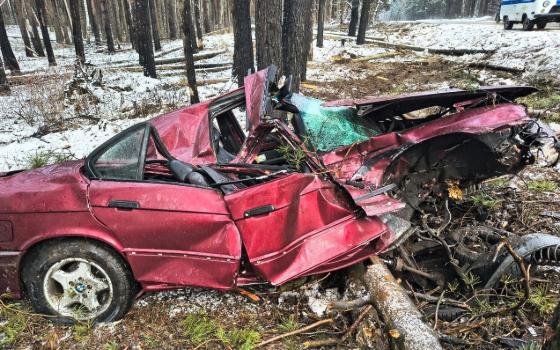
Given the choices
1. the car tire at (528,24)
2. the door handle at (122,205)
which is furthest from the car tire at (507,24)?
the door handle at (122,205)

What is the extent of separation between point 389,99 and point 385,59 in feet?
42.7

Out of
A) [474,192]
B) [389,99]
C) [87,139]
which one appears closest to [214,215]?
[389,99]

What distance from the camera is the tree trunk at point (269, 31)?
292 inches

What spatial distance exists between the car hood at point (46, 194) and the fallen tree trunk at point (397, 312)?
2286mm

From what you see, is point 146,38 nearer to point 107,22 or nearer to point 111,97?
point 111,97

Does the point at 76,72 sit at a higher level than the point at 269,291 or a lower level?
higher

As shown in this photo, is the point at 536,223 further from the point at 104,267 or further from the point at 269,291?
the point at 104,267

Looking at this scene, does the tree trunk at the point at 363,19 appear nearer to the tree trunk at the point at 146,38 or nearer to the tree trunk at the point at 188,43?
the tree trunk at the point at 146,38

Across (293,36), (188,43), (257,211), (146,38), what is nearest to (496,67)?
(293,36)

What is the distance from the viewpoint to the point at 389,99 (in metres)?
4.16

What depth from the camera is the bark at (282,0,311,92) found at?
7898 mm

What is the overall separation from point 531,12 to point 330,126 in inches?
589

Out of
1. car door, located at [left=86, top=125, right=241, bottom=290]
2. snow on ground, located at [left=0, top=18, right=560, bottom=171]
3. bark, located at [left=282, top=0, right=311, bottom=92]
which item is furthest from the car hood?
bark, located at [left=282, top=0, right=311, bottom=92]

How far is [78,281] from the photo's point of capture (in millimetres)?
3031
